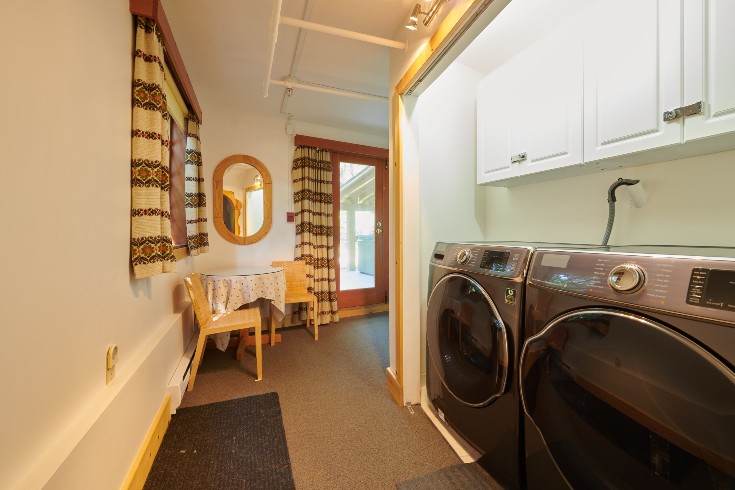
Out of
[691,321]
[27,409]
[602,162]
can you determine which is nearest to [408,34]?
[602,162]

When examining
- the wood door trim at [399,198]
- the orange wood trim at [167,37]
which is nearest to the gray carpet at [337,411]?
the wood door trim at [399,198]

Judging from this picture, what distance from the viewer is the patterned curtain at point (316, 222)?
10.4 feet

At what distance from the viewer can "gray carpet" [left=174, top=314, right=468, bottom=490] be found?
124 cm

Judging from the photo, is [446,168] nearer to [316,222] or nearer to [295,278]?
[316,222]

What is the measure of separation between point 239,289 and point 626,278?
2.40 m

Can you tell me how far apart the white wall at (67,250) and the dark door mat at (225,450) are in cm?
22

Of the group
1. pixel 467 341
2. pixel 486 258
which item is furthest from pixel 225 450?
pixel 486 258

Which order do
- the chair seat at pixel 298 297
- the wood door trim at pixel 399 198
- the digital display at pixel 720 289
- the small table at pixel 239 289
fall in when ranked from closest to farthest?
the digital display at pixel 720 289
the wood door trim at pixel 399 198
the small table at pixel 239 289
the chair seat at pixel 298 297

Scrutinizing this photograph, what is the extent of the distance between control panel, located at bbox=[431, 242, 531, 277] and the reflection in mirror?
7.92ft

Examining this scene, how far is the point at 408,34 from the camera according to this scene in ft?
5.32

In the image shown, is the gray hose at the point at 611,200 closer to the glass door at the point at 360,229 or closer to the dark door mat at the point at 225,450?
the dark door mat at the point at 225,450

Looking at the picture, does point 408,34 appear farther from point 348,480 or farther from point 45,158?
point 348,480

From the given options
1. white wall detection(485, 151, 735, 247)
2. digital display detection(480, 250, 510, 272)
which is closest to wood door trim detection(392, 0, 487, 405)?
digital display detection(480, 250, 510, 272)

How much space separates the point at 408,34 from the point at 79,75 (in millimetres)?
1603
